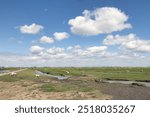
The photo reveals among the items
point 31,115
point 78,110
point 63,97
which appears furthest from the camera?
point 63,97

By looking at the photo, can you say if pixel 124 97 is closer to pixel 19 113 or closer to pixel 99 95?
pixel 99 95

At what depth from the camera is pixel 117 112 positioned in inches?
861

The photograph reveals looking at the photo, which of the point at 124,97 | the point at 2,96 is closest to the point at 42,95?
the point at 2,96

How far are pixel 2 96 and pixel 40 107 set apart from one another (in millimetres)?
20741

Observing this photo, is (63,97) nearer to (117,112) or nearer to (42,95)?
(42,95)

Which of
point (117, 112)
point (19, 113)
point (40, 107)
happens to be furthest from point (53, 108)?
point (117, 112)

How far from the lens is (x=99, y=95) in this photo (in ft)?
137

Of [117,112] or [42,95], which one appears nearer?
[117,112]

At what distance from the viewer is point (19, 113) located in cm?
2150

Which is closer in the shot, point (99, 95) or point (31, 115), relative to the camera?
point (31, 115)

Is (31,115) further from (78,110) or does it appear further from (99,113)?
(99,113)

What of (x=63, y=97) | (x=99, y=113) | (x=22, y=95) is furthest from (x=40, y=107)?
(x=22, y=95)

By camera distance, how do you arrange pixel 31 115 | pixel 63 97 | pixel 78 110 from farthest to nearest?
pixel 63 97, pixel 78 110, pixel 31 115

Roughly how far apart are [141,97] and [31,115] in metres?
25.0
